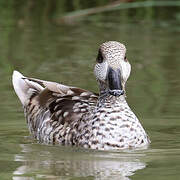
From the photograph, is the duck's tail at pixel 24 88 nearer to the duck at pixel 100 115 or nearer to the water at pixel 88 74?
the water at pixel 88 74

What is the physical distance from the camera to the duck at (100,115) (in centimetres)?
873

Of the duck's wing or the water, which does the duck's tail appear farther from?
the water

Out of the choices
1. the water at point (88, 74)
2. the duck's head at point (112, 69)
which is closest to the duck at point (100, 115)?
the duck's head at point (112, 69)

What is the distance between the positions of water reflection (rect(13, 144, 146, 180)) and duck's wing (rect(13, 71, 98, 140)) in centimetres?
51

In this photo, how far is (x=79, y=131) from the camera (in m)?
8.96

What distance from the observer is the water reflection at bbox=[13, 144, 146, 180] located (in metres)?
7.54

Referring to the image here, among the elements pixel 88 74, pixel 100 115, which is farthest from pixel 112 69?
pixel 88 74

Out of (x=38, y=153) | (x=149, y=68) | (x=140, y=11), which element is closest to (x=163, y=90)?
(x=149, y=68)

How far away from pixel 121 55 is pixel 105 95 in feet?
1.78

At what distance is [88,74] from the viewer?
13141mm

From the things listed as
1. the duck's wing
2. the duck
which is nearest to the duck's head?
the duck

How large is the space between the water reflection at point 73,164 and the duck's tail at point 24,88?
1400 millimetres

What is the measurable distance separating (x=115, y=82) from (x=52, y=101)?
1.38 m

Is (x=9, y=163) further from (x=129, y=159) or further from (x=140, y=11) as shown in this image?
(x=140, y=11)
